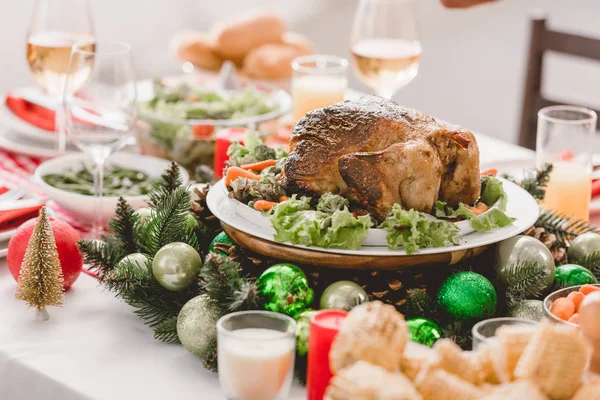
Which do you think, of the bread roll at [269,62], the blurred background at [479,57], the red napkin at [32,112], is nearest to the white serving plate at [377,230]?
the red napkin at [32,112]

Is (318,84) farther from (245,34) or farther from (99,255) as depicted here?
(99,255)

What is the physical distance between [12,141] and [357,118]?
3.55 feet

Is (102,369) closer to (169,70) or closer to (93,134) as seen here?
(93,134)

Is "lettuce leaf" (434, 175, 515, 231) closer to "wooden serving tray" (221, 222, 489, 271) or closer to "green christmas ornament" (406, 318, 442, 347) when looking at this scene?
"wooden serving tray" (221, 222, 489, 271)

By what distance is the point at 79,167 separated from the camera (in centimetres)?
179

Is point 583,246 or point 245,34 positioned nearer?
point 583,246

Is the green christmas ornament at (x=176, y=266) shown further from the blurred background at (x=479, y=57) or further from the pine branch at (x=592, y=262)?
the blurred background at (x=479, y=57)

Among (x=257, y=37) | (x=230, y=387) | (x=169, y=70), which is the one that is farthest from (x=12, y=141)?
(x=169, y=70)

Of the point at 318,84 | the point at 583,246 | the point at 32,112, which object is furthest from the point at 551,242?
the point at 32,112

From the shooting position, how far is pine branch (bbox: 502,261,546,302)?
1207mm

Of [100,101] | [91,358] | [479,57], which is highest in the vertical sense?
[100,101]

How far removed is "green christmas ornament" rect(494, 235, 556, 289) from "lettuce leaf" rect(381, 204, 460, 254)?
13 centimetres

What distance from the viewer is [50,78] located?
6.42 feet

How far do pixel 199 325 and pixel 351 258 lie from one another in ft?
0.73
